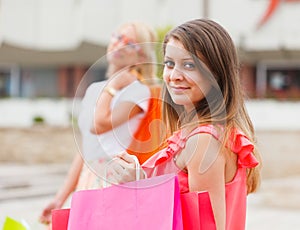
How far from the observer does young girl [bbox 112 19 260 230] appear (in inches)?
70.5

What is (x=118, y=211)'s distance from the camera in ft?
5.84

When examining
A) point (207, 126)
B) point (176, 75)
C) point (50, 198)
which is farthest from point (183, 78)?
point (50, 198)

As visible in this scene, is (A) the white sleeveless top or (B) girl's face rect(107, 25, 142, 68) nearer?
(A) the white sleeveless top

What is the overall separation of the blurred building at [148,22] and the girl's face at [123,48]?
19.9 meters

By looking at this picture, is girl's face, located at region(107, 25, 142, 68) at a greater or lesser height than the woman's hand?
greater

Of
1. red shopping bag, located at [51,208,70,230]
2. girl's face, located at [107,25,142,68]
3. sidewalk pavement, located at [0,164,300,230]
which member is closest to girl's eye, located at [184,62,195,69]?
red shopping bag, located at [51,208,70,230]

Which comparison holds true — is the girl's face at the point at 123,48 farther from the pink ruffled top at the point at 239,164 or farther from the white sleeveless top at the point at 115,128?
the pink ruffled top at the point at 239,164

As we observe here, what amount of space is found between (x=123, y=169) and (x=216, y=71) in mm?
336

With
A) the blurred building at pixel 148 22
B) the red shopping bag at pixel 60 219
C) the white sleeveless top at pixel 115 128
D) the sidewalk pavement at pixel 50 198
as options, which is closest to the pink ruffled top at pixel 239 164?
the white sleeveless top at pixel 115 128

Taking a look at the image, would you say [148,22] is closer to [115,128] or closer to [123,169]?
[115,128]

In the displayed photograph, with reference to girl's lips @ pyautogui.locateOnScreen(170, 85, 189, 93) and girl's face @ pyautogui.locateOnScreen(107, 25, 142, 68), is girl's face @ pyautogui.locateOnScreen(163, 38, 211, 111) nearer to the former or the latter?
girl's lips @ pyautogui.locateOnScreen(170, 85, 189, 93)

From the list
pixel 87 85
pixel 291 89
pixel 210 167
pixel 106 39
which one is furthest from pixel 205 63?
pixel 291 89

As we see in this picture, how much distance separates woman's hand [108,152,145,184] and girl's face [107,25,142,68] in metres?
0.90

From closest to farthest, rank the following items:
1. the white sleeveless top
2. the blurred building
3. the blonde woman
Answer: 1. the white sleeveless top
2. the blonde woman
3. the blurred building
